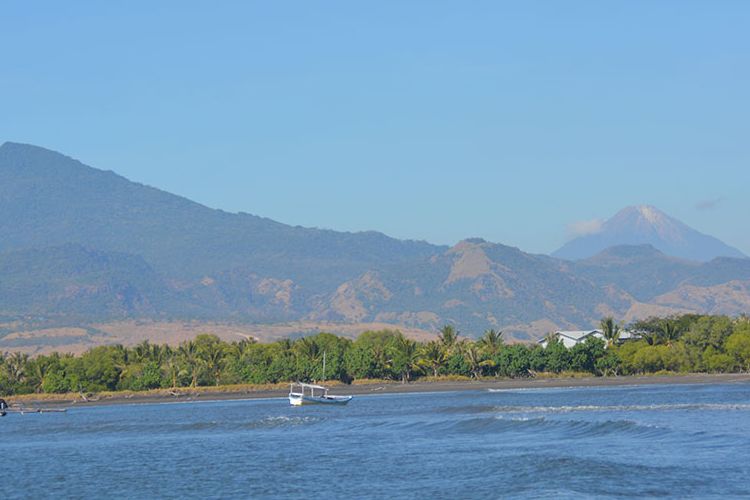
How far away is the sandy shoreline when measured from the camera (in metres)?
159

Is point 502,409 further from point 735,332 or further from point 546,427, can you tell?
point 735,332

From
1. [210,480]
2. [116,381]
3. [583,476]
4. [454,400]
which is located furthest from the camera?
[116,381]

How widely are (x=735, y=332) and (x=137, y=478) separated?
11397 cm

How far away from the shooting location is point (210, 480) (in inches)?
2749

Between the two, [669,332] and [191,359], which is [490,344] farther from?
[191,359]

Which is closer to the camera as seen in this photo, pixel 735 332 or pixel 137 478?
pixel 137 478

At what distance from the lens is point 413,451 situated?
3147 inches

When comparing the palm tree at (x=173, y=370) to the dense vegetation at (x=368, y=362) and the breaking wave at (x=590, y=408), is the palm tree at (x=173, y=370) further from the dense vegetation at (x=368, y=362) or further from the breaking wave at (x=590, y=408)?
the breaking wave at (x=590, y=408)

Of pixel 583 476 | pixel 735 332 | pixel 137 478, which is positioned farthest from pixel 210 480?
pixel 735 332

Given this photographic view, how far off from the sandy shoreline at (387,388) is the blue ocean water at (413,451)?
92.5ft

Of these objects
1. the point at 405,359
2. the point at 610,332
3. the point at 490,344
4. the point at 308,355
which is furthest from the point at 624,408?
the point at 610,332

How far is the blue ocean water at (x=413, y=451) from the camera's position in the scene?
204 feet

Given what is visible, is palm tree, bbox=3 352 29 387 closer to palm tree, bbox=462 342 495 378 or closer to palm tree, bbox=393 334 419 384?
palm tree, bbox=393 334 419 384

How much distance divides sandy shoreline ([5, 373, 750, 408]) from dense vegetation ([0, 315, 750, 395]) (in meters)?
2.94
